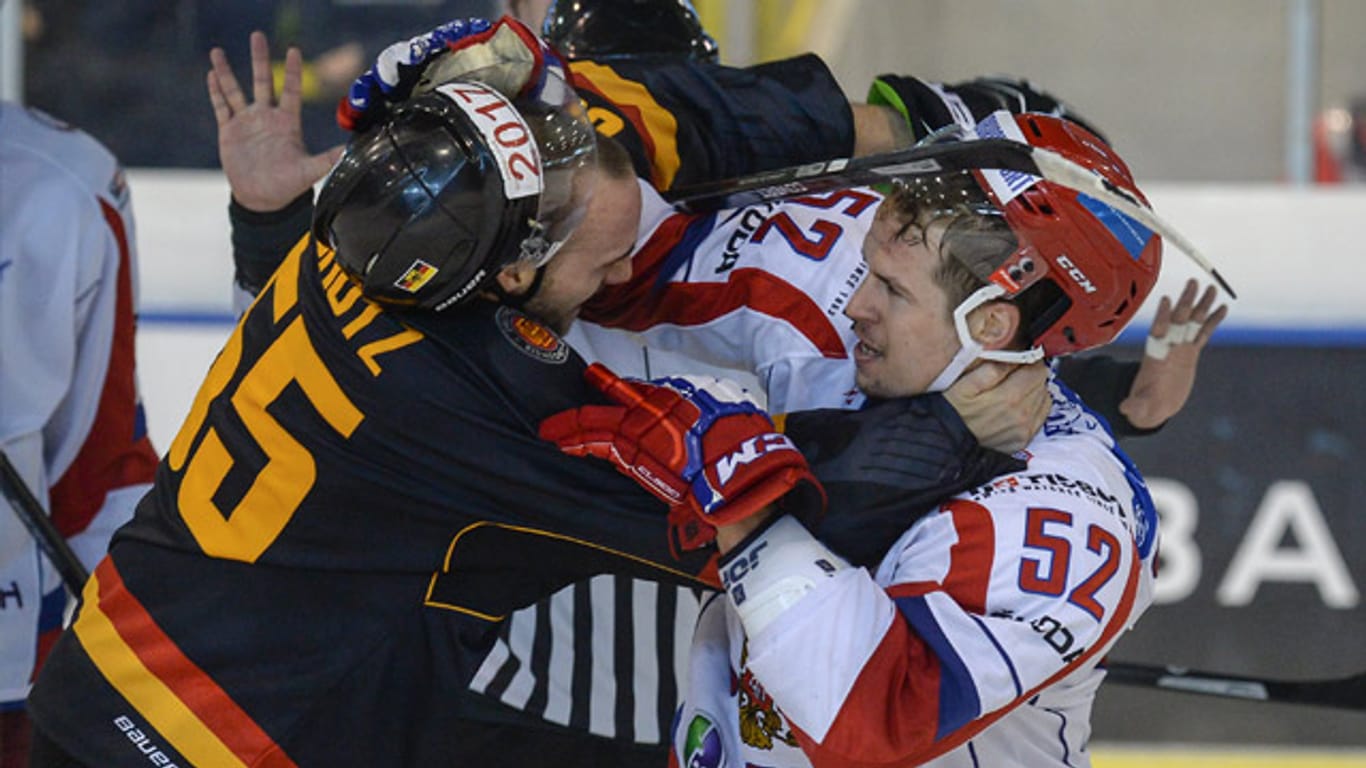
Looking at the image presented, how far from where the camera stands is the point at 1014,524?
178 centimetres

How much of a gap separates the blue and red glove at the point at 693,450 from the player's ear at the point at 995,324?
23cm

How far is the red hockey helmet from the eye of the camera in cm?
181

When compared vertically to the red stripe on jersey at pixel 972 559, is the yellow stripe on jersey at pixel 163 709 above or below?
below

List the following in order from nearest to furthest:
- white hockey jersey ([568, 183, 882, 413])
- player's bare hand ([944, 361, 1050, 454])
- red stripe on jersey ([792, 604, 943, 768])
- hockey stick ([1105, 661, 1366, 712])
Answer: red stripe on jersey ([792, 604, 943, 768])
player's bare hand ([944, 361, 1050, 454])
white hockey jersey ([568, 183, 882, 413])
hockey stick ([1105, 661, 1366, 712])

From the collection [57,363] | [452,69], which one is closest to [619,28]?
[452,69]

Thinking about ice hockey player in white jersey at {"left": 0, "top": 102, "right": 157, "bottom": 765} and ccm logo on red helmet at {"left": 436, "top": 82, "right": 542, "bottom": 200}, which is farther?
ice hockey player in white jersey at {"left": 0, "top": 102, "right": 157, "bottom": 765}

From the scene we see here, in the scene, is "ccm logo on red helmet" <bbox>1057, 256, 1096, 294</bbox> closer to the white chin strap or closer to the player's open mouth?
the white chin strap

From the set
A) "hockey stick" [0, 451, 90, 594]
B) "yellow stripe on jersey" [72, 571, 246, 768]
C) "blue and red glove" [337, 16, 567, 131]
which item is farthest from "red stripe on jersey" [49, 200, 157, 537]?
"blue and red glove" [337, 16, 567, 131]

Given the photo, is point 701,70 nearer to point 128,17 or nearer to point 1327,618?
point 1327,618

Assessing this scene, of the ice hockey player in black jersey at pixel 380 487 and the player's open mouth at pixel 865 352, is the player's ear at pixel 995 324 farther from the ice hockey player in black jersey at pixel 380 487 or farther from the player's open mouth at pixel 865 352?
the ice hockey player in black jersey at pixel 380 487

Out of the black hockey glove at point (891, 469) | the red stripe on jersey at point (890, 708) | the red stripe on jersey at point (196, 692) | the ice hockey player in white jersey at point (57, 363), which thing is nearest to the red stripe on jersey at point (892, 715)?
the red stripe on jersey at point (890, 708)

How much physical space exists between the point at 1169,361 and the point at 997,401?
0.73 metres

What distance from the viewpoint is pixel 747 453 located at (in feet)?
5.66

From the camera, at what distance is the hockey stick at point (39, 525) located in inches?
96.7
